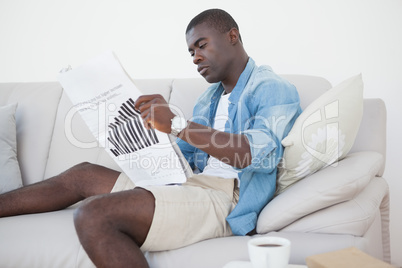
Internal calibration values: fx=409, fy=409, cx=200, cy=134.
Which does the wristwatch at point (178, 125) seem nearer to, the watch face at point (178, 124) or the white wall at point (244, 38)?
the watch face at point (178, 124)

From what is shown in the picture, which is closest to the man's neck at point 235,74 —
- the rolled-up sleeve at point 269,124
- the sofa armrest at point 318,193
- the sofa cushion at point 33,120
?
the rolled-up sleeve at point 269,124

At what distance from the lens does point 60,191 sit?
1.45 metres

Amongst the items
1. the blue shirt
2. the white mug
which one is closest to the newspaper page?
the blue shirt

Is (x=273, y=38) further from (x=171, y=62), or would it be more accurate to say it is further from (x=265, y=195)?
(x=265, y=195)

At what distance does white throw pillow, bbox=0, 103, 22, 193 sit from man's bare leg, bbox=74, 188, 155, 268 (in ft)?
2.25

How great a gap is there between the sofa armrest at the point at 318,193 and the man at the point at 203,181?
2.8 inches

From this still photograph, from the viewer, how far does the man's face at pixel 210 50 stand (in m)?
1.45

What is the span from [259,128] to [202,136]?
0.55ft

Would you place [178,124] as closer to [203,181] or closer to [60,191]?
[203,181]

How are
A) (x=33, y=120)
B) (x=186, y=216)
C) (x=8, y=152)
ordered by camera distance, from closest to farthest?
(x=186, y=216) → (x=8, y=152) → (x=33, y=120)

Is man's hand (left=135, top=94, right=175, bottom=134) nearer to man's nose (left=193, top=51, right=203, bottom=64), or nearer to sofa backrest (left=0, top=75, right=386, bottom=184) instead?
man's nose (left=193, top=51, right=203, bottom=64)

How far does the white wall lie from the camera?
1893 millimetres

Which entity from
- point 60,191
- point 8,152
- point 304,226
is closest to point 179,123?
point 304,226

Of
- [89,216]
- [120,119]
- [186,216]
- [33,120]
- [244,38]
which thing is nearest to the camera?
[89,216]
